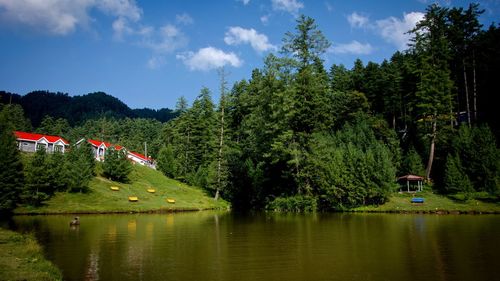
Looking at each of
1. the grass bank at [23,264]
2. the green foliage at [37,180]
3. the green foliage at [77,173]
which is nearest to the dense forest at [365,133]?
the green foliage at [77,173]

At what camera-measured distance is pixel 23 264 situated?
13.3 metres

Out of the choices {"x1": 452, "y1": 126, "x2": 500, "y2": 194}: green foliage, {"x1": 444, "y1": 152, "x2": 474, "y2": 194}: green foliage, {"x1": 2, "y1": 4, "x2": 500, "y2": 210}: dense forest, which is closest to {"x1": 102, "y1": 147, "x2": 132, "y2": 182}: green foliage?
Result: {"x1": 2, "y1": 4, "x2": 500, "y2": 210}: dense forest

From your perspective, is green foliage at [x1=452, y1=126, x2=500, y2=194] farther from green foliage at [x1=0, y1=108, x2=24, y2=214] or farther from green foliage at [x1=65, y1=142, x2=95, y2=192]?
green foliage at [x1=0, y1=108, x2=24, y2=214]

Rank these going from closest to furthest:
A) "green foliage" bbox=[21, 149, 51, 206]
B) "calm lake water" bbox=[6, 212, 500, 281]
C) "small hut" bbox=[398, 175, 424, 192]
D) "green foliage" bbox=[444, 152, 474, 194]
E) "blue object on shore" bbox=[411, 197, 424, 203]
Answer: "calm lake water" bbox=[6, 212, 500, 281], "green foliage" bbox=[21, 149, 51, 206], "blue object on shore" bbox=[411, 197, 424, 203], "green foliage" bbox=[444, 152, 474, 194], "small hut" bbox=[398, 175, 424, 192]

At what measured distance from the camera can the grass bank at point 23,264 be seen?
11.4 metres

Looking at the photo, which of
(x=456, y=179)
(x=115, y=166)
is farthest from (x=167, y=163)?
(x=456, y=179)

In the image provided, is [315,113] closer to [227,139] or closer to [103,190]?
[227,139]

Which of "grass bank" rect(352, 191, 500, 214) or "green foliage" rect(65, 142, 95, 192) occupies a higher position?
"green foliage" rect(65, 142, 95, 192)

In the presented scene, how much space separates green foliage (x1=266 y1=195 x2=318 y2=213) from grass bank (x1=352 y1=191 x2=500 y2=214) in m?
5.92

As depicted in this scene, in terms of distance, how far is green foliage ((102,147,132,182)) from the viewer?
6003cm

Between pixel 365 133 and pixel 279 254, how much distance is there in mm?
47913

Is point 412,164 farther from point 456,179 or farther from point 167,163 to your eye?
point 167,163

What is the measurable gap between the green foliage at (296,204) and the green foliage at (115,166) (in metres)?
26.5

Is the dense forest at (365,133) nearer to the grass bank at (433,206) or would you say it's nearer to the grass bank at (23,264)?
the grass bank at (433,206)
